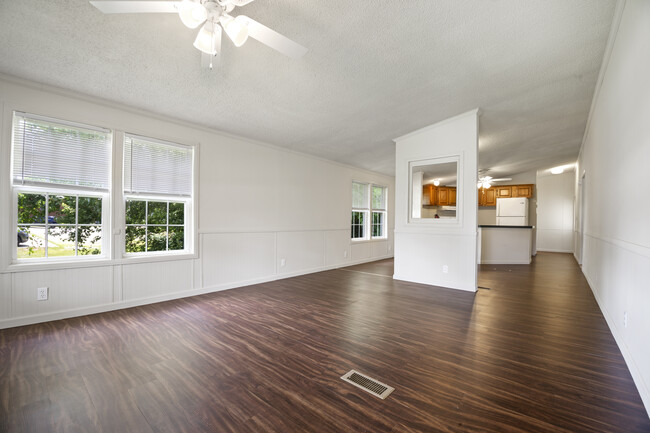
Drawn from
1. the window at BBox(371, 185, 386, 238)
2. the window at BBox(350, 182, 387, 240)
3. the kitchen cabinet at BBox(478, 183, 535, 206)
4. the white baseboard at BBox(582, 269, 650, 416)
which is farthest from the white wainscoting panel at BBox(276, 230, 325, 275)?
the kitchen cabinet at BBox(478, 183, 535, 206)

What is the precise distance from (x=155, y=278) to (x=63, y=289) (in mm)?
901

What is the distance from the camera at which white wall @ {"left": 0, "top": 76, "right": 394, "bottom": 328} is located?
9.45ft

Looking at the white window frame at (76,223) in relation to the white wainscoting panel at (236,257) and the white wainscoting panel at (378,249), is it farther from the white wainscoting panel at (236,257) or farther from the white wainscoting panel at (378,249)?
the white wainscoting panel at (378,249)

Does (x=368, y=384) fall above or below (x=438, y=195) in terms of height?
below

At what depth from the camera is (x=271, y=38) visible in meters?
1.97

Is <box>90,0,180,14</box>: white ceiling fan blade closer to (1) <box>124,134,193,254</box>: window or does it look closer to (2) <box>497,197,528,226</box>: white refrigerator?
(1) <box>124,134,193,254</box>: window

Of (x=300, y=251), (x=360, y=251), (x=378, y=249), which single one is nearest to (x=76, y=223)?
(x=300, y=251)

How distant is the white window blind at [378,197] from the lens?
26.2 ft

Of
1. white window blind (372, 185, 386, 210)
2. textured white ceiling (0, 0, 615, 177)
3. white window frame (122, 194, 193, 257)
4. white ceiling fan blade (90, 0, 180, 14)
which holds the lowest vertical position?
white window frame (122, 194, 193, 257)

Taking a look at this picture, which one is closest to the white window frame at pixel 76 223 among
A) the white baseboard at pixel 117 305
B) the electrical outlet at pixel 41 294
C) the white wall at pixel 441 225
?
the electrical outlet at pixel 41 294

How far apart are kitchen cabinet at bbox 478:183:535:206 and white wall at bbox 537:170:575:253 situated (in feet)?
5.40

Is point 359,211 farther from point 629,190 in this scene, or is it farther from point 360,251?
point 629,190

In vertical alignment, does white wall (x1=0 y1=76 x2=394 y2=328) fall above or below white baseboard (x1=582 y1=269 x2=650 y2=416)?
above

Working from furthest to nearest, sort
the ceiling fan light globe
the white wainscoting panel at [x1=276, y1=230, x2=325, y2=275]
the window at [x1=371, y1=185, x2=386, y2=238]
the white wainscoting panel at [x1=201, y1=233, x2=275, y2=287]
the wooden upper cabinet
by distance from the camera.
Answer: the wooden upper cabinet → the window at [x1=371, y1=185, x2=386, y2=238] → the white wainscoting panel at [x1=276, y1=230, x2=325, y2=275] → the white wainscoting panel at [x1=201, y1=233, x2=275, y2=287] → the ceiling fan light globe
